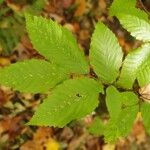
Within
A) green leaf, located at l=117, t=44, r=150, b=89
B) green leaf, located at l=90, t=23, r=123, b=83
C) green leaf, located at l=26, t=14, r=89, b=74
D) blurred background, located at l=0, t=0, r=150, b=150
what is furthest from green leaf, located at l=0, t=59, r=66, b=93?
blurred background, located at l=0, t=0, r=150, b=150

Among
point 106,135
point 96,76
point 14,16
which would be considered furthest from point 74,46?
point 14,16

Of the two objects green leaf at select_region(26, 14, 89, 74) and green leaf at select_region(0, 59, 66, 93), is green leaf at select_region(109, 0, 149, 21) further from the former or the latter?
green leaf at select_region(0, 59, 66, 93)

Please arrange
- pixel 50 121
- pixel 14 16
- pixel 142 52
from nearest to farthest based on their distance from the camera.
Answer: pixel 50 121
pixel 142 52
pixel 14 16

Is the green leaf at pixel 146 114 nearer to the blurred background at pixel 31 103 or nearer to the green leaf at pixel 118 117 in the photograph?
the green leaf at pixel 118 117

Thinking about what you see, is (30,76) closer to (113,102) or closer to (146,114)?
(113,102)

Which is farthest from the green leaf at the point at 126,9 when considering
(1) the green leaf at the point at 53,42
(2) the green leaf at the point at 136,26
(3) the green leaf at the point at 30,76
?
(3) the green leaf at the point at 30,76

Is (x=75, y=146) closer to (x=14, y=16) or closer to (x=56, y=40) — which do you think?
(x=14, y=16)
